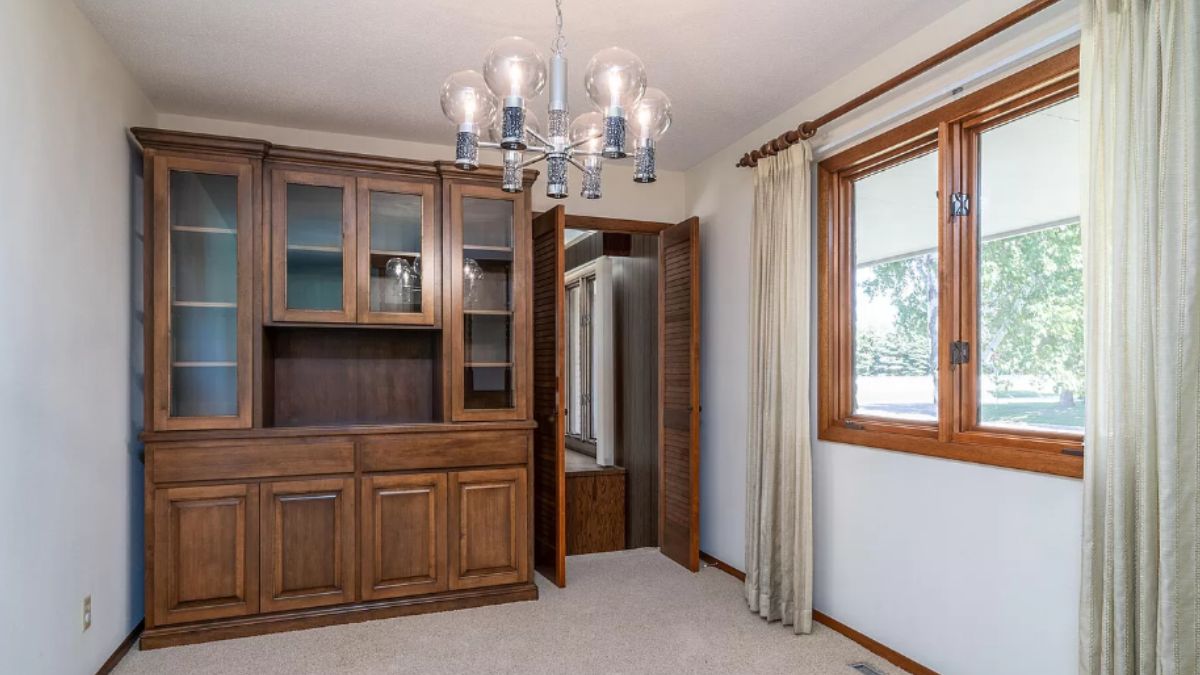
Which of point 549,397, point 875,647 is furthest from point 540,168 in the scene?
point 875,647

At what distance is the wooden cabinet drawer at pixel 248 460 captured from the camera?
10.4 feet

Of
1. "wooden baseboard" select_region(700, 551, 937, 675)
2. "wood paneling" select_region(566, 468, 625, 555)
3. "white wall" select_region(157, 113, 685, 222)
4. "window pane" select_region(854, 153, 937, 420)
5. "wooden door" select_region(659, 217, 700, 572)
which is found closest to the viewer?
"wooden baseboard" select_region(700, 551, 937, 675)

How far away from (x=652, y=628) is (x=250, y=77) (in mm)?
3035


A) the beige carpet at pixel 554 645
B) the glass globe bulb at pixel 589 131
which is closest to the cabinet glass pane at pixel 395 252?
the beige carpet at pixel 554 645

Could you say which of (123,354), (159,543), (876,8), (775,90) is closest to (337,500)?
(159,543)

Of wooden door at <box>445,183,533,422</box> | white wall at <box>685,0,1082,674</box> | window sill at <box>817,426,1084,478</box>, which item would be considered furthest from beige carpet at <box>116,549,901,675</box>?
wooden door at <box>445,183,533,422</box>

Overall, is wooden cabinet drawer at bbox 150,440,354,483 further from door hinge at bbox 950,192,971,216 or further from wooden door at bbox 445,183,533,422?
door hinge at bbox 950,192,971,216

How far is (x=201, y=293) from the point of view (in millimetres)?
3291

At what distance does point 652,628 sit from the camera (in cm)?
331

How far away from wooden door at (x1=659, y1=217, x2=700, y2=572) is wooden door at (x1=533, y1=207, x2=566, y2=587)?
2.40 ft

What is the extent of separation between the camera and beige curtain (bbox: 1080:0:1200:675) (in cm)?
176

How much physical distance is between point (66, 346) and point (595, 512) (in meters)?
3.08

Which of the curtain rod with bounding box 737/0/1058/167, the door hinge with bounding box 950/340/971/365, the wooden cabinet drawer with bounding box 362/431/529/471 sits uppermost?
the curtain rod with bounding box 737/0/1058/167

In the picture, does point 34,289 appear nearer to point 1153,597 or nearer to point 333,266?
point 333,266
